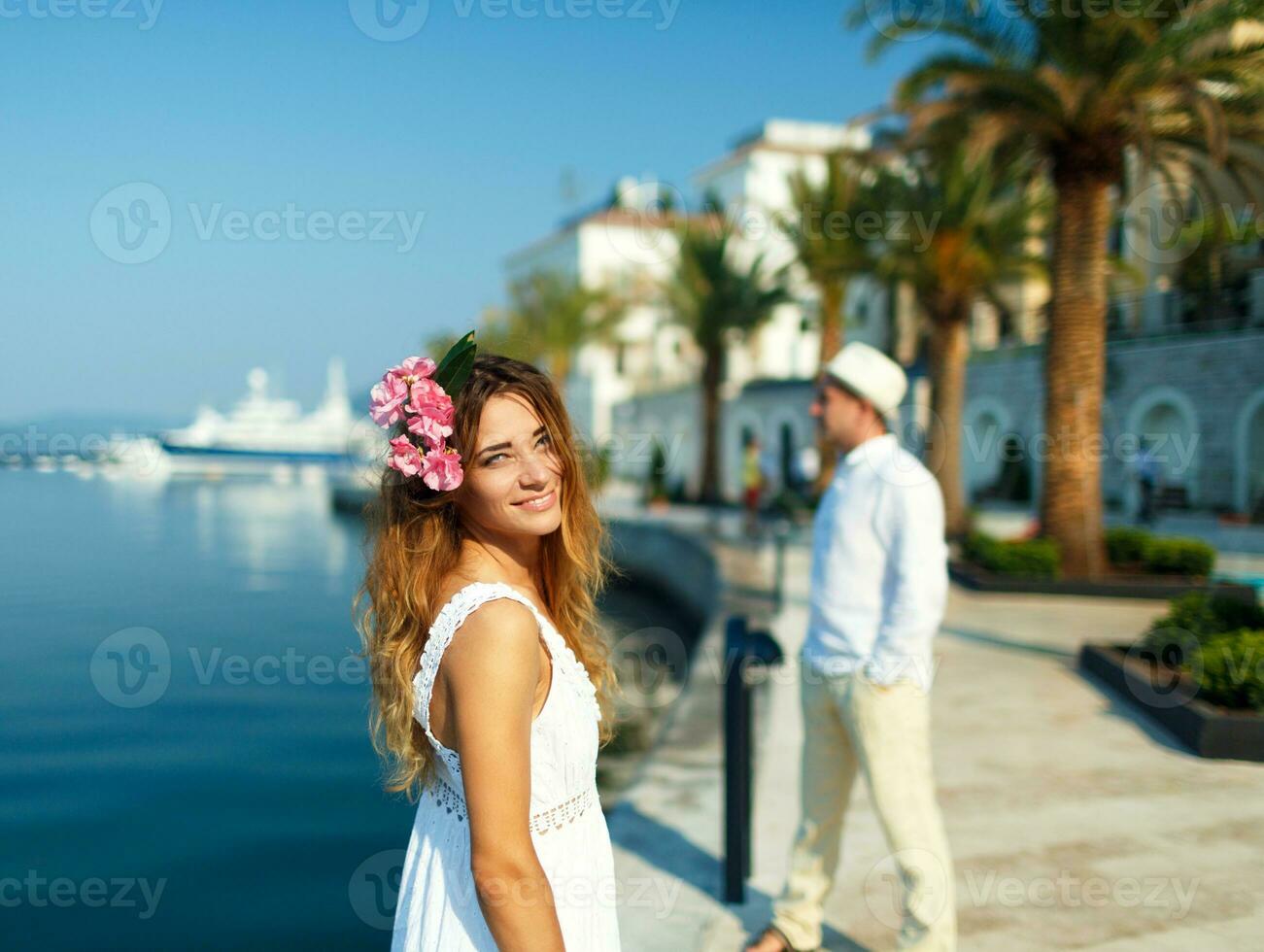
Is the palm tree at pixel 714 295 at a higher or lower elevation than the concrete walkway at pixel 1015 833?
higher

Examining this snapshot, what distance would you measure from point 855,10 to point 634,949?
36.6 feet

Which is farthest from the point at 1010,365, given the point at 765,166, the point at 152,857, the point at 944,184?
the point at 765,166

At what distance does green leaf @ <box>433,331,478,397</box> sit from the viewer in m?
1.79

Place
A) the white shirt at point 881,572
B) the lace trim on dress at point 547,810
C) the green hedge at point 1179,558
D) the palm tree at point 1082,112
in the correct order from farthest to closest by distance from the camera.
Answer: the green hedge at point 1179,558 < the palm tree at point 1082,112 < the white shirt at point 881,572 < the lace trim on dress at point 547,810

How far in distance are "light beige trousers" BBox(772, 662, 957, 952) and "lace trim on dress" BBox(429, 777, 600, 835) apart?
159 cm

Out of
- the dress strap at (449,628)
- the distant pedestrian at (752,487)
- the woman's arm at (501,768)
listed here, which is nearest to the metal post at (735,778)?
the dress strap at (449,628)

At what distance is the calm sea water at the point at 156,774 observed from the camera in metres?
6.20

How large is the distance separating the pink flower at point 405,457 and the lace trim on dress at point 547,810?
0.57 meters

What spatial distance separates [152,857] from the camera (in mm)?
7117

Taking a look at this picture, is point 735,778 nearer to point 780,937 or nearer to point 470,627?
point 780,937

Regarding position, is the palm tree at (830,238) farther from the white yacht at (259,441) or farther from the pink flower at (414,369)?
the white yacht at (259,441)

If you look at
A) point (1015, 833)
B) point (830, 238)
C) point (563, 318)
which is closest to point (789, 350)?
point (563, 318)

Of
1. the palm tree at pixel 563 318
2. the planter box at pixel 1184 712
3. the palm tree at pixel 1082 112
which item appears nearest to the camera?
the planter box at pixel 1184 712

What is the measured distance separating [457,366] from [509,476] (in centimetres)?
21
